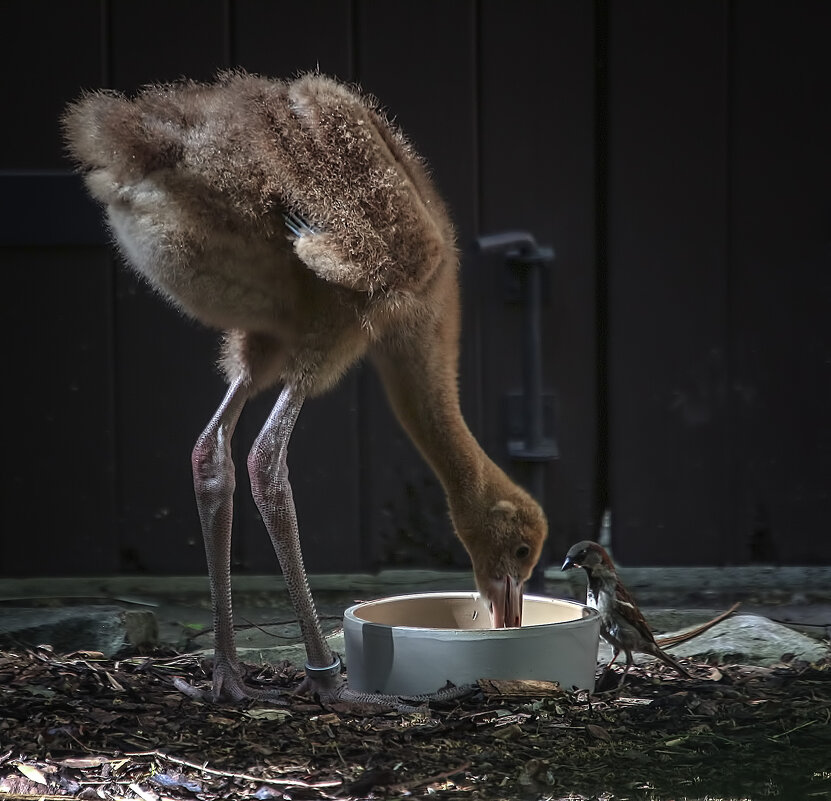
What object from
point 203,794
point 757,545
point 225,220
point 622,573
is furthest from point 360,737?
point 757,545

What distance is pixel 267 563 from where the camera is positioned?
421cm

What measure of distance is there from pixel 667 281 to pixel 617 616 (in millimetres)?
1433

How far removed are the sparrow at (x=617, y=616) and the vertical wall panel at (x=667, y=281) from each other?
0.99 m

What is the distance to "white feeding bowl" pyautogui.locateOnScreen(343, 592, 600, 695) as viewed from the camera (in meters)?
2.83

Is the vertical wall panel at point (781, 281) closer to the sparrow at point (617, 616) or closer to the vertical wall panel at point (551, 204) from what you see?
the vertical wall panel at point (551, 204)

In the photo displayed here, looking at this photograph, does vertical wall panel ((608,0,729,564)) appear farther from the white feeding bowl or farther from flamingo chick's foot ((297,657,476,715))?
flamingo chick's foot ((297,657,476,715))

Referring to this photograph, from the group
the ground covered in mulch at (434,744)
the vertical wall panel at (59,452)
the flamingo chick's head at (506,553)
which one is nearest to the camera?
the ground covered in mulch at (434,744)

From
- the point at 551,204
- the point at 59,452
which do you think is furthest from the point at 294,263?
the point at 59,452

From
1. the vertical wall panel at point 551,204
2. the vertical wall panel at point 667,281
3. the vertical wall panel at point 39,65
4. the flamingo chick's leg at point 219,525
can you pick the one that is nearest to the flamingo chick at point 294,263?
the flamingo chick's leg at point 219,525

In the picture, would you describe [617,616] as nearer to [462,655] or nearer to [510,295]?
[462,655]

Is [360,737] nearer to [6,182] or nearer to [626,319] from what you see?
[626,319]

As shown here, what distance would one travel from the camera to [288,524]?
10.2 feet

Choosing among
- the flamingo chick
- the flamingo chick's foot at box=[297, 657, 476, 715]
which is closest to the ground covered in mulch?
the flamingo chick's foot at box=[297, 657, 476, 715]

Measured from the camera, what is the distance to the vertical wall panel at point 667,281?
4117mm
